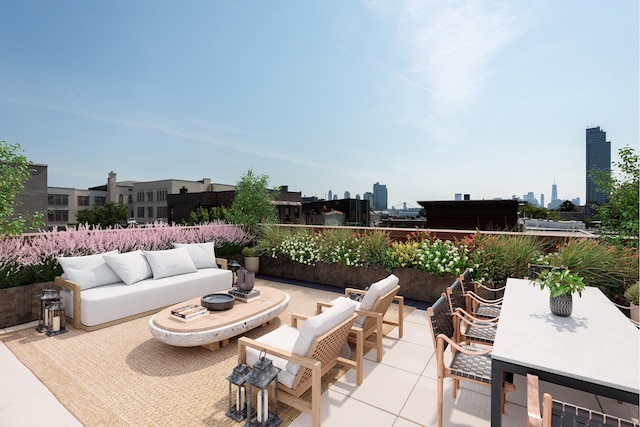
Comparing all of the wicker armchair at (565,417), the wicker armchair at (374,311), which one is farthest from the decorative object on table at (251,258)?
the wicker armchair at (565,417)

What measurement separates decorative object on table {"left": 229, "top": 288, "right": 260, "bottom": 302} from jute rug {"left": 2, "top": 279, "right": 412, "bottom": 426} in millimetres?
441

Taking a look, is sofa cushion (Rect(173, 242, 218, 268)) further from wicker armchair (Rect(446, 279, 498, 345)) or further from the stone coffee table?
wicker armchair (Rect(446, 279, 498, 345))

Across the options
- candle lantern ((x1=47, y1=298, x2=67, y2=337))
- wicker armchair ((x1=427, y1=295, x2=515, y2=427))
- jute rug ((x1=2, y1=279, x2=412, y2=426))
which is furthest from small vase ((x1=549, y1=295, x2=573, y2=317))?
candle lantern ((x1=47, y1=298, x2=67, y2=337))

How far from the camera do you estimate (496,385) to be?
1.70 metres

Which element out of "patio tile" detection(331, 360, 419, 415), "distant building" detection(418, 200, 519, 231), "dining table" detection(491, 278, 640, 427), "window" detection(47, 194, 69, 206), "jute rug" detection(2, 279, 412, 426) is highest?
"window" detection(47, 194, 69, 206)

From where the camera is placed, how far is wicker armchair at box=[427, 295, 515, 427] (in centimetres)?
209

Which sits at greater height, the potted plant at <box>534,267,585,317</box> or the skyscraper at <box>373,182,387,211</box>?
the skyscraper at <box>373,182,387,211</box>

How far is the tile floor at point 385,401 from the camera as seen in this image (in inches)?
91.3

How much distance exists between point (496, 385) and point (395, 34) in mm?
7232

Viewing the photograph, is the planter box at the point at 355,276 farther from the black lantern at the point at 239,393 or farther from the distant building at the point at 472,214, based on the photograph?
the distant building at the point at 472,214

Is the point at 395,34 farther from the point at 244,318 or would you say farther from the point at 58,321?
the point at 58,321

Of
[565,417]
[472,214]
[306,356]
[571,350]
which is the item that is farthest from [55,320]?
[472,214]

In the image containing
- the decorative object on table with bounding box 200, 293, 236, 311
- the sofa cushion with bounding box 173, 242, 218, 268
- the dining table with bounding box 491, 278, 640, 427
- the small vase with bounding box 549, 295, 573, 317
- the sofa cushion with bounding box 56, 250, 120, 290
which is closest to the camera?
the dining table with bounding box 491, 278, 640, 427

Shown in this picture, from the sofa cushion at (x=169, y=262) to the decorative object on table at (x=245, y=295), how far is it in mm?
1483
